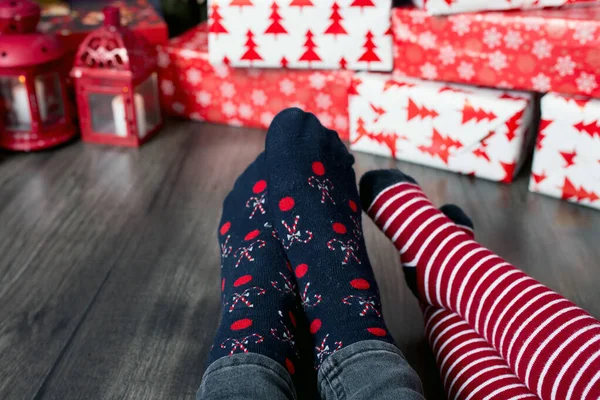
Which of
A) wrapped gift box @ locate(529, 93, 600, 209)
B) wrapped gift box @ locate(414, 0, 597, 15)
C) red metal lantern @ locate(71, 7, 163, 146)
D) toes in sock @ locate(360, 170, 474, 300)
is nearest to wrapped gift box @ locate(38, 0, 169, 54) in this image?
red metal lantern @ locate(71, 7, 163, 146)

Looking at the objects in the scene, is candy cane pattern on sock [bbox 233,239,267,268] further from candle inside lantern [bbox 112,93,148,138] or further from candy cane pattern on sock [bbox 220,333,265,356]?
candle inside lantern [bbox 112,93,148,138]

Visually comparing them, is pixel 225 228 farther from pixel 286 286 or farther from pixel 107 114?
pixel 107 114

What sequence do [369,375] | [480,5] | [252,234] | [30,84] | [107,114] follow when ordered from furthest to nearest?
→ [107,114] → [30,84] → [480,5] → [252,234] → [369,375]

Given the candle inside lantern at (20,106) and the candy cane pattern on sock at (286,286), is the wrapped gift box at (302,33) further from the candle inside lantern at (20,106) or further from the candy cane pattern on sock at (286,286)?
the candy cane pattern on sock at (286,286)

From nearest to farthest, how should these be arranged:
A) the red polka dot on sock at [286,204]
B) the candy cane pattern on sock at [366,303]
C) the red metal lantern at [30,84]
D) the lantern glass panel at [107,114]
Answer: the candy cane pattern on sock at [366,303], the red polka dot on sock at [286,204], the red metal lantern at [30,84], the lantern glass panel at [107,114]

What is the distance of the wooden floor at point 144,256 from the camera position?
74cm

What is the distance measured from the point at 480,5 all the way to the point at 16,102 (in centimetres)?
85

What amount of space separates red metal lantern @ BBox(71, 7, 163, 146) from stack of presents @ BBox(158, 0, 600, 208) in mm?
93

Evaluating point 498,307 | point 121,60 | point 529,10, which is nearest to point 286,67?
point 121,60

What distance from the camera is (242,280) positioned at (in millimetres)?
692

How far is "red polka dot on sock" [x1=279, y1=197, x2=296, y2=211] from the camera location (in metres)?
0.74

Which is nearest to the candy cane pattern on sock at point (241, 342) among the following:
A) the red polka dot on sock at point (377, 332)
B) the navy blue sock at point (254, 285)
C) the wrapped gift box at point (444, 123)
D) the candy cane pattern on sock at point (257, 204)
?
the navy blue sock at point (254, 285)

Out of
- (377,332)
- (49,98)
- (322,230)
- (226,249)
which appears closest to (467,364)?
(377,332)

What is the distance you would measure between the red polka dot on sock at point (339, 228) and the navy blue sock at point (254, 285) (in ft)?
0.22
